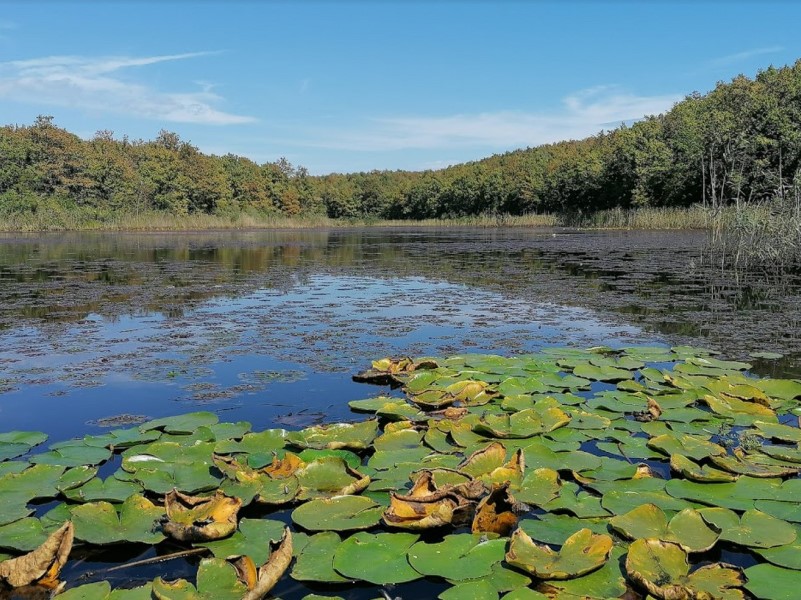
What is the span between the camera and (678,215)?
2847cm

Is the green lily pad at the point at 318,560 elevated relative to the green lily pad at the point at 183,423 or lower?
lower

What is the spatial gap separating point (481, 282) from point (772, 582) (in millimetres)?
8383

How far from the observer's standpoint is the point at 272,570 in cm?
189

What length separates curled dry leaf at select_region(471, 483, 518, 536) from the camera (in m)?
2.27

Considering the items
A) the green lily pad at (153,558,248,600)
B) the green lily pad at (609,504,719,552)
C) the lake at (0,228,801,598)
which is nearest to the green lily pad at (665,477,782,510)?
the green lily pad at (609,504,719,552)

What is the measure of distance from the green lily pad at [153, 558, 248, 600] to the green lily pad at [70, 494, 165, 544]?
0.37 meters

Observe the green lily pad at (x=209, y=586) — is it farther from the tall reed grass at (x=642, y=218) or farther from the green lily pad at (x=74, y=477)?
the tall reed grass at (x=642, y=218)

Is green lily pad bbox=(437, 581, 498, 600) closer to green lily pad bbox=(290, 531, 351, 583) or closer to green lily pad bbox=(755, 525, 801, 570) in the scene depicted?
green lily pad bbox=(290, 531, 351, 583)

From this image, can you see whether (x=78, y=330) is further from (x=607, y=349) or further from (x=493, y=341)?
(x=607, y=349)

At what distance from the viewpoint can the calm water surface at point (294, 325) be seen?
160 inches

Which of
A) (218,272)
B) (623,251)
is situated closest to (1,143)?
(218,272)

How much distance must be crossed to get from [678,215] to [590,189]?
1267 cm

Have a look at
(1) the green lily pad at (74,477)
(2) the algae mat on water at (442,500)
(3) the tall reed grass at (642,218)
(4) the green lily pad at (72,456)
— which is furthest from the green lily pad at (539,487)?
(3) the tall reed grass at (642,218)

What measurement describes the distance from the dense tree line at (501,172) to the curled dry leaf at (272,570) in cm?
2074
